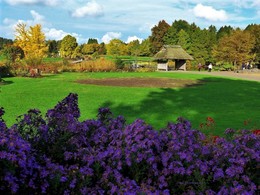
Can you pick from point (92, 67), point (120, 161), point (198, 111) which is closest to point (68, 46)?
point (92, 67)

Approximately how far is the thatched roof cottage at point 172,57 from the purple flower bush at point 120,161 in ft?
172

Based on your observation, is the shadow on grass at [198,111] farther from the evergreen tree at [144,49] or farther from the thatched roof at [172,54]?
the evergreen tree at [144,49]

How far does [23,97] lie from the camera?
1742 centimetres

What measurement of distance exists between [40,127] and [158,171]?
4.98 ft

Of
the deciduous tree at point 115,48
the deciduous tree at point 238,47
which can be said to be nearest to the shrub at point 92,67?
the deciduous tree at point 238,47

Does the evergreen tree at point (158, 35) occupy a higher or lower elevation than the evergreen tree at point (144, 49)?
higher

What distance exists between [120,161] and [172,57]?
178ft

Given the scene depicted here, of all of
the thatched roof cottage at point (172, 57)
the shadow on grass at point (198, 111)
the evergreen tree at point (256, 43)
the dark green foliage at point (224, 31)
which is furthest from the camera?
the dark green foliage at point (224, 31)

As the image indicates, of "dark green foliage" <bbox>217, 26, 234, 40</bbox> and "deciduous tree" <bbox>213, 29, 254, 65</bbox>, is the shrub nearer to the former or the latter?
"deciduous tree" <bbox>213, 29, 254, 65</bbox>

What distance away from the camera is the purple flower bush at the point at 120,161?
10.6ft

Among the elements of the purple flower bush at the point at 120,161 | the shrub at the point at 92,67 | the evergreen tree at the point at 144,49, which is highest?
the evergreen tree at the point at 144,49

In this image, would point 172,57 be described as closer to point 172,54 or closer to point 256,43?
point 172,54

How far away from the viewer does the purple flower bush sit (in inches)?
127

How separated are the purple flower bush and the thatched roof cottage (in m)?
52.5
